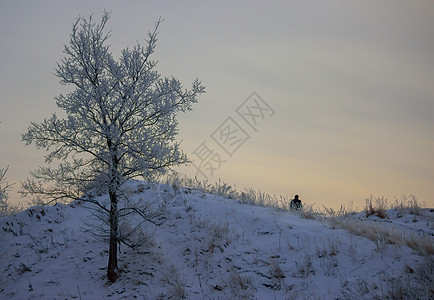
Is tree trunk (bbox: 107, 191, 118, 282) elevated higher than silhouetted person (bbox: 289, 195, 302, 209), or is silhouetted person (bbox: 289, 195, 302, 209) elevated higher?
silhouetted person (bbox: 289, 195, 302, 209)

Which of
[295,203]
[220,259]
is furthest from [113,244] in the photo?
[295,203]

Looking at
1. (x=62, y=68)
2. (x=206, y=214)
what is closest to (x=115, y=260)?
(x=206, y=214)

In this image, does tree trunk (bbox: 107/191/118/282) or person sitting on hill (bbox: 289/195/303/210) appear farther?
person sitting on hill (bbox: 289/195/303/210)

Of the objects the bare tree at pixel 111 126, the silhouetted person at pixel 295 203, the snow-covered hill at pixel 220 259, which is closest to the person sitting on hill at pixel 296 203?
the silhouetted person at pixel 295 203

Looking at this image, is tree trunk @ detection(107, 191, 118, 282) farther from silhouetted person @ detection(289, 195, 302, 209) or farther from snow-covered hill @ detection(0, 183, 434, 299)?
silhouetted person @ detection(289, 195, 302, 209)

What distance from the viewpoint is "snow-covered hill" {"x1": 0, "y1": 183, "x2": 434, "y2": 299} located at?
8.52m

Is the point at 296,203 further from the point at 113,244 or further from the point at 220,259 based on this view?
the point at 113,244

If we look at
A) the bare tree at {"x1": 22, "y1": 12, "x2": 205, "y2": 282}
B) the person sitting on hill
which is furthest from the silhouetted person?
the bare tree at {"x1": 22, "y1": 12, "x2": 205, "y2": 282}

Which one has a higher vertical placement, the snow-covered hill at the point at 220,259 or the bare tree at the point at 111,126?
the bare tree at the point at 111,126

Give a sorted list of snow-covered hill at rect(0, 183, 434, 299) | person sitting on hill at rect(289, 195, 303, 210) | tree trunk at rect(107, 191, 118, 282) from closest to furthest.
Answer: snow-covered hill at rect(0, 183, 434, 299) < tree trunk at rect(107, 191, 118, 282) < person sitting on hill at rect(289, 195, 303, 210)

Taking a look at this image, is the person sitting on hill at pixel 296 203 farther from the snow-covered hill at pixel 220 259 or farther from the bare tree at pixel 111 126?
the bare tree at pixel 111 126

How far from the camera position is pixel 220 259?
11.2 m

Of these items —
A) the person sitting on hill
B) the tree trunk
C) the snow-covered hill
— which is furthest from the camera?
the person sitting on hill

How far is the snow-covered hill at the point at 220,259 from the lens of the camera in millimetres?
8523
